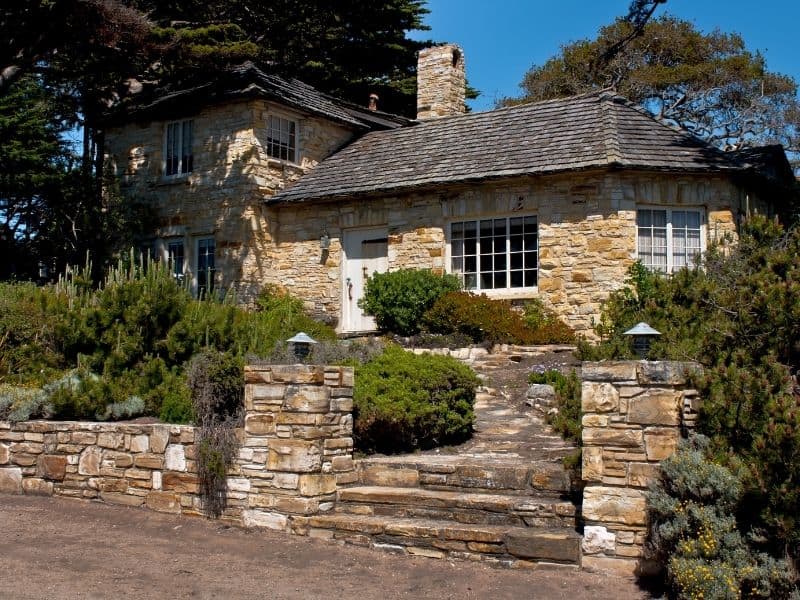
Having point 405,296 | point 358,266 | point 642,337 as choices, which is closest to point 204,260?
point 358,266

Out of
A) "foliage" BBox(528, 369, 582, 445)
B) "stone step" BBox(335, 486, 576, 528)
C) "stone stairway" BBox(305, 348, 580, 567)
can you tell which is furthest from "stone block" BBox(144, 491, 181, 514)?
"foliage" BBox(528, 369, 582, 445)

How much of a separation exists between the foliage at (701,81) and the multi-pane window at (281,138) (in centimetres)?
1288

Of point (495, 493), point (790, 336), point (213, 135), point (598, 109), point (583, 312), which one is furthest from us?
point (213, 135)

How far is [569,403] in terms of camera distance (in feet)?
34.1

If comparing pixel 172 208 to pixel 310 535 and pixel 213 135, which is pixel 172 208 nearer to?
pixel 213 135

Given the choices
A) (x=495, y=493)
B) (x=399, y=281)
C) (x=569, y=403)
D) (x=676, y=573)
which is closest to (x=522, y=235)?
(x=399, y=281)

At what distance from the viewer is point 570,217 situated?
16.3m

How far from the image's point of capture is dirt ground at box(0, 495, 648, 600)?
687cm

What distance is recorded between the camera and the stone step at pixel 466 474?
324 inches

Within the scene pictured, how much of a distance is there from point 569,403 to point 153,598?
5.30 metres

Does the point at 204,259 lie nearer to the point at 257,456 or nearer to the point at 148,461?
the point at 148,461

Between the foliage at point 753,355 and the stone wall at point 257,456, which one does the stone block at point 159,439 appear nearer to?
the stone wall at point 257,456

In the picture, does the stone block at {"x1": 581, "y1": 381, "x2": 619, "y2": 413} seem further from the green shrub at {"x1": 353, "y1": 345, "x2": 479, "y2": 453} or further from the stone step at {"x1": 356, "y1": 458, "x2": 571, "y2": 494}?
A: the green shrub at {"x1": 353, "y1": 345, "x2": 479, "y2": 453}

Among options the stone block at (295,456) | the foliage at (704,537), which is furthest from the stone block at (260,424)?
the foliage at (704,537)
